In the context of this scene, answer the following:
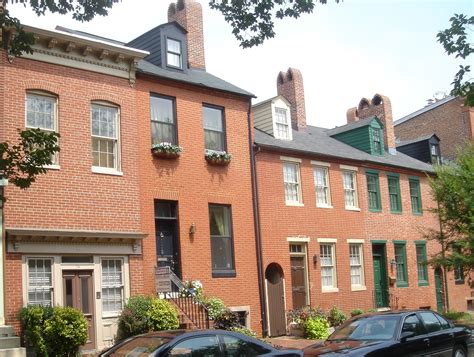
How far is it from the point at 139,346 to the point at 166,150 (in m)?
10.6

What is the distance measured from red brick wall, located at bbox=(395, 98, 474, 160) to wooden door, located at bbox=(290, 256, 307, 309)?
18218mm

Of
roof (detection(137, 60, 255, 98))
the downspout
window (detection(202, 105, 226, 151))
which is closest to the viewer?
roof (detection(137, 60, 255, 98))

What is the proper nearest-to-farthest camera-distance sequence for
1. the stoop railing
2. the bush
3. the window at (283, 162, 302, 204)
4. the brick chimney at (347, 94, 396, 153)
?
the bush, the stoop railing, the window at (283, 162, 302, 204), the brick chimney at (347, 94, 396, 153)

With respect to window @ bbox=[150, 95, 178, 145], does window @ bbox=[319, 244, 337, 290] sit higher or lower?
lower

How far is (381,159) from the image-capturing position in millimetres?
27844

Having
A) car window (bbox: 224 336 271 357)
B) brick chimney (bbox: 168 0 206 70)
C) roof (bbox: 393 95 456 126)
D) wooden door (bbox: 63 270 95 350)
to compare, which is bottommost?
car window (bbox: 224 336 271 357)

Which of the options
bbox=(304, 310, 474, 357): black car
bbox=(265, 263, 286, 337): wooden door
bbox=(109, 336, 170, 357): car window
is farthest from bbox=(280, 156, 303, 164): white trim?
bbox=(109, 336, 170, 357): car window

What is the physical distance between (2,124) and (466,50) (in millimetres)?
10843

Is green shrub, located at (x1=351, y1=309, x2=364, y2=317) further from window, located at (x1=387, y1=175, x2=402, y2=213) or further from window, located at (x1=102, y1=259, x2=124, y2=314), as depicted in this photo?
window, located at (x1=102, y1=259, x2=124, y2=314)

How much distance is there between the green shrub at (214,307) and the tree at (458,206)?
9.94 m

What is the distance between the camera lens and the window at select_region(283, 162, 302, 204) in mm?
23078

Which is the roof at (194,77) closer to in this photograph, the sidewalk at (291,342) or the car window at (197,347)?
the sidewalk at (291,342)

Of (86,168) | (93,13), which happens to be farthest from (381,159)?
(93,13)

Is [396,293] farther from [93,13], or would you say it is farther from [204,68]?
[93,13]
